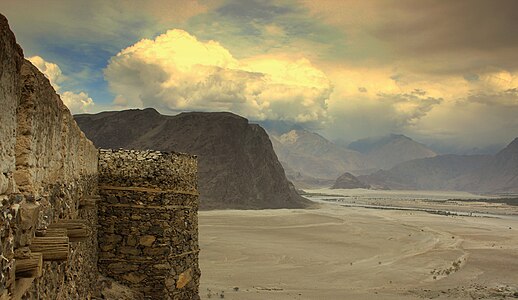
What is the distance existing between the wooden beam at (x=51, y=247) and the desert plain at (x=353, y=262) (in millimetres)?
17130

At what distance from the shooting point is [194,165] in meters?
13.5

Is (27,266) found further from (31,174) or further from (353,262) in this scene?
(353,262)

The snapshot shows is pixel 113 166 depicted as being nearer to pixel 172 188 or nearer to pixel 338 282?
pixel 172 188

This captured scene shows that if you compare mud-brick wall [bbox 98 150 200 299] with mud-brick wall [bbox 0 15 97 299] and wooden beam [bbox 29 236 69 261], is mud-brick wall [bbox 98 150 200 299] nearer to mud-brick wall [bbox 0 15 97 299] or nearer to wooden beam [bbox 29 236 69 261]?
mud-brick wall [bbox 0 15 97 299]

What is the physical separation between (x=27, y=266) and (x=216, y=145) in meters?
83.8

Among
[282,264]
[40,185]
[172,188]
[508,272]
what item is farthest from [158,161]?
[508,272]

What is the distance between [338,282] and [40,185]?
22862 millimetres

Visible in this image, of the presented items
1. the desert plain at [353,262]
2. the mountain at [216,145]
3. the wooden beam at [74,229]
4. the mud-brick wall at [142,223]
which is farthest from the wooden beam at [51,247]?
the mountain at [216,145]

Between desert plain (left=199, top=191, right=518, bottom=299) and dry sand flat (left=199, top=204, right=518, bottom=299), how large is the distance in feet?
0.16

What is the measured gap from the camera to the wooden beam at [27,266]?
3.33 m

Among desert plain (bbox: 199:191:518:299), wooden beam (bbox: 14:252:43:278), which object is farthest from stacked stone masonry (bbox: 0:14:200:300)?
desert plain (bbox: 199:191:518:299)

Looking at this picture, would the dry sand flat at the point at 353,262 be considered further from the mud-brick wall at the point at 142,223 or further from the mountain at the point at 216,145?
the mountain at the point at 216,145

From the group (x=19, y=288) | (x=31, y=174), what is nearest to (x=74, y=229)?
(x=31, y=174)

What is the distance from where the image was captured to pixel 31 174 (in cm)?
414
